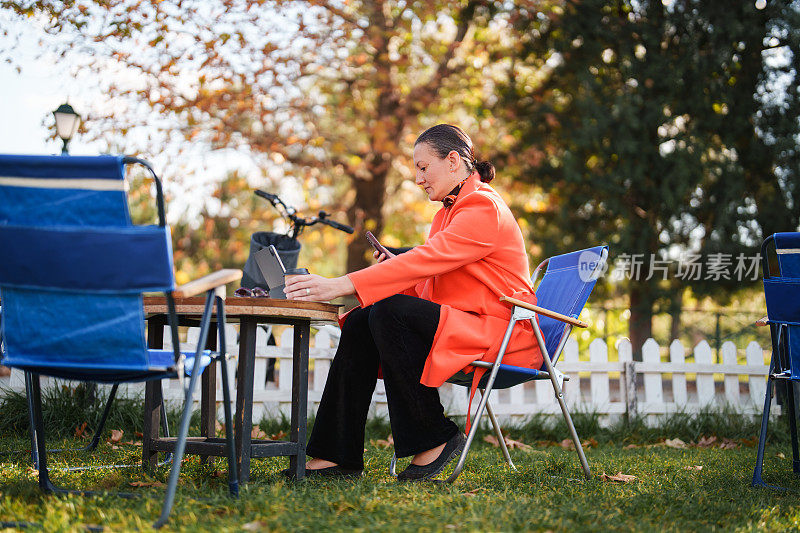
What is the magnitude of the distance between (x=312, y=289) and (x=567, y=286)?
1.31m

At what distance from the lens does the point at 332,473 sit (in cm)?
315

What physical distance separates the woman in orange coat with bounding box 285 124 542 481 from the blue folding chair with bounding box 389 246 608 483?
10cm

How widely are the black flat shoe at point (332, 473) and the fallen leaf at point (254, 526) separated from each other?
3.06 feet

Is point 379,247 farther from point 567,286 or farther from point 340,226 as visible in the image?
point 340,226

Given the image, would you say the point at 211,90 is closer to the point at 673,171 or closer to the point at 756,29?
the point at 673,171

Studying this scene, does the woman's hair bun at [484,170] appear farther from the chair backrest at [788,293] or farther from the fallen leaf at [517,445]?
the fallen leaf at [517,445]

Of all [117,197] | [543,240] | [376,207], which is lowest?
[117,197]

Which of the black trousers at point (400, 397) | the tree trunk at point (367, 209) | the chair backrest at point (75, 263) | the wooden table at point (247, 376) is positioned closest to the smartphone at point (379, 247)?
the black trousers at point (400, 397)

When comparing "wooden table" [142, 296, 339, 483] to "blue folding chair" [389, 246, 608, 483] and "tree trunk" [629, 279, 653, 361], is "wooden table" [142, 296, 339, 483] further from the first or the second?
"tree trunk" [629, 279, 653, 361]

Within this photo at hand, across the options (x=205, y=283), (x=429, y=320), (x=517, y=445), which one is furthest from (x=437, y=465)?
(x=517, y=445)

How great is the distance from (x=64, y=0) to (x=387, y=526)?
14.9 feet

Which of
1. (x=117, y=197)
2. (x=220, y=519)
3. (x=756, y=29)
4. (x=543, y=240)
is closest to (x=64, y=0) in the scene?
(x=117, y=197)

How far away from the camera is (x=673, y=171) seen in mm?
8875

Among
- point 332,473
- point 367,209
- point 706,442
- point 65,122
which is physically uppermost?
point 367,209
